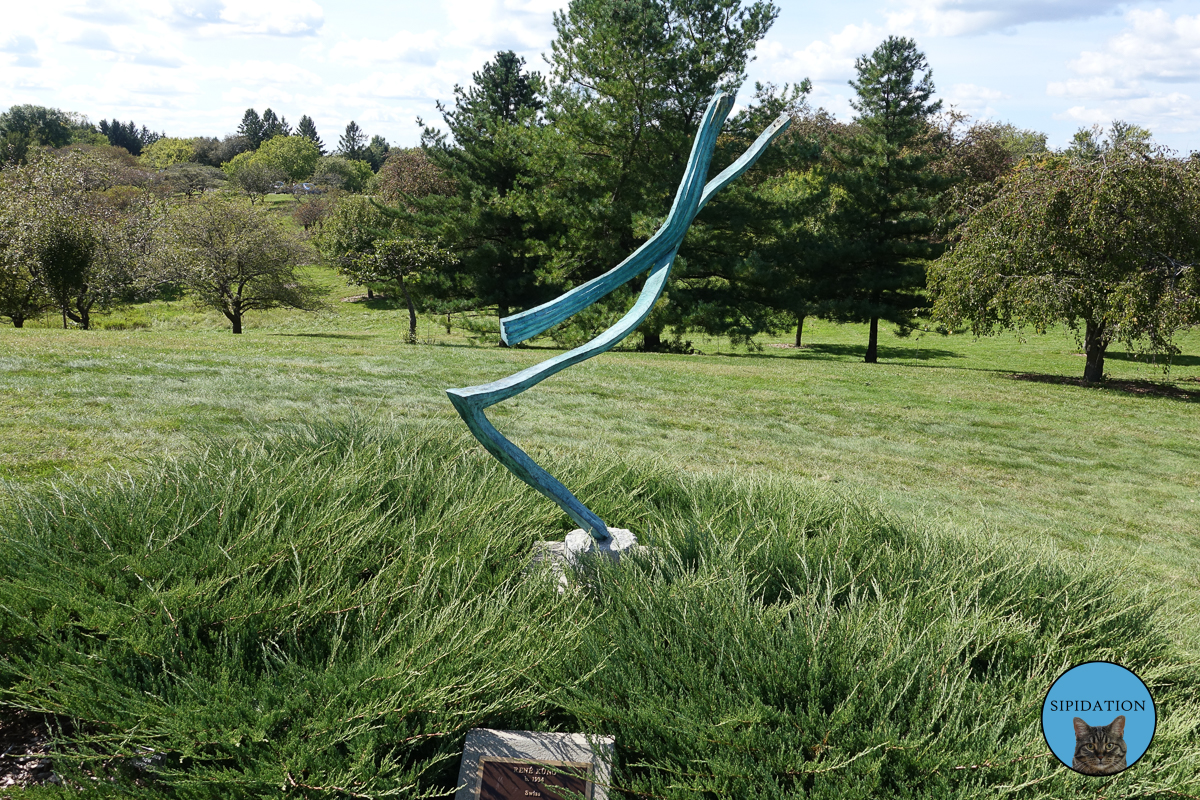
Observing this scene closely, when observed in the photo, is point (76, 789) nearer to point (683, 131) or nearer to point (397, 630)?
point (397, 630)

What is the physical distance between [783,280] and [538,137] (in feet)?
22.2

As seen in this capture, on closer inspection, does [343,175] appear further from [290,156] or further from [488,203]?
[488,203]

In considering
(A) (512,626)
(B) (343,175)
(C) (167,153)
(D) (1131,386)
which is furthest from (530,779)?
(C) (167,153)

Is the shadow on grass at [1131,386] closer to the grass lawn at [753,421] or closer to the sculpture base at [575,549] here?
the grass lawn at [753,421]

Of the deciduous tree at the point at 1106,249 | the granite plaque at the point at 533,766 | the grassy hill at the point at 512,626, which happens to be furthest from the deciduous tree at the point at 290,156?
the granite plaque at the point at 533,766

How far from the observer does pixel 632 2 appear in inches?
639

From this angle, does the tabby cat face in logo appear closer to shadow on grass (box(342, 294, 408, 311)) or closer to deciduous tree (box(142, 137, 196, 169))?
shadow on grass (box(342, 294, 408, 311))

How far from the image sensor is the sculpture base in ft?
10.2

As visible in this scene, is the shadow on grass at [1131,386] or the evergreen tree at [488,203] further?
the evergreen tree at [488,203]

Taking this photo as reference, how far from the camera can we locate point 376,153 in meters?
82.8

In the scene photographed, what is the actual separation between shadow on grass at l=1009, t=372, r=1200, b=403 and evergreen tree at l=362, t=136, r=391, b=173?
3081 inches

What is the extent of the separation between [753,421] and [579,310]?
6654mm

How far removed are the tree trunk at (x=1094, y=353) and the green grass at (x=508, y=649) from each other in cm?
1277

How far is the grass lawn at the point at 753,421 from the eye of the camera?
5508 millimetres
